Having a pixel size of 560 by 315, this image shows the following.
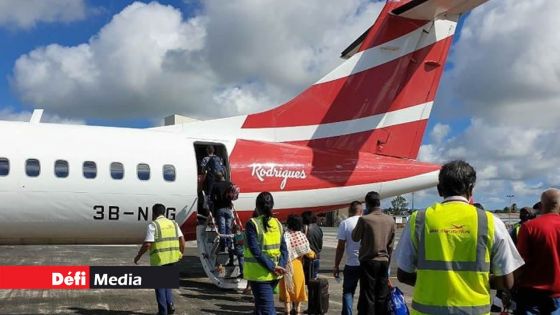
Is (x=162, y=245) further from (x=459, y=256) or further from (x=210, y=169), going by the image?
(x=459, y=256)

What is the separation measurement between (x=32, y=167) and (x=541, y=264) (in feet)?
25.5

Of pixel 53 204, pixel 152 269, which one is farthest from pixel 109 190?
pixel 152 269

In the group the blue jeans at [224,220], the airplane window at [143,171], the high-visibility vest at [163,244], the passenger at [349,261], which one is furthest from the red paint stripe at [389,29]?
the high-visibility vest at [163,244]

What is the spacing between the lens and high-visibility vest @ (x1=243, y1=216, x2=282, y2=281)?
5.45 m

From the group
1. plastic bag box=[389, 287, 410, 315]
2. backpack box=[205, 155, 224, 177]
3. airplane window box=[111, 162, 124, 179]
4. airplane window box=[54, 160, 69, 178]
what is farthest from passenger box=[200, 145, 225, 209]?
plastic bag box=[389, 287, 410, 315]

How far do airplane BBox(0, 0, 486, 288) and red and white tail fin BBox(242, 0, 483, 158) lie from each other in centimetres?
2

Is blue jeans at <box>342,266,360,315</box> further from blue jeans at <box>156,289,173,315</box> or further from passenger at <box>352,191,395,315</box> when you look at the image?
blue jeans at <box>156,289,173,315</box>

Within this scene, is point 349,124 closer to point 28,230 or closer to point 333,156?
point 333,156

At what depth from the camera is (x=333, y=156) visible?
11211 millimetres

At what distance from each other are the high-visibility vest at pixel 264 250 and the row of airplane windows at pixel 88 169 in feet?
15.5

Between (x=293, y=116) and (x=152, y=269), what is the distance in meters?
5.90

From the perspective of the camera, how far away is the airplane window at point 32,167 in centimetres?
918

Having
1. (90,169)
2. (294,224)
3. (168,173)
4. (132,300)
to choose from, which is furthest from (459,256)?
(90,169)

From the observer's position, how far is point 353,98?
11875 millimetres
